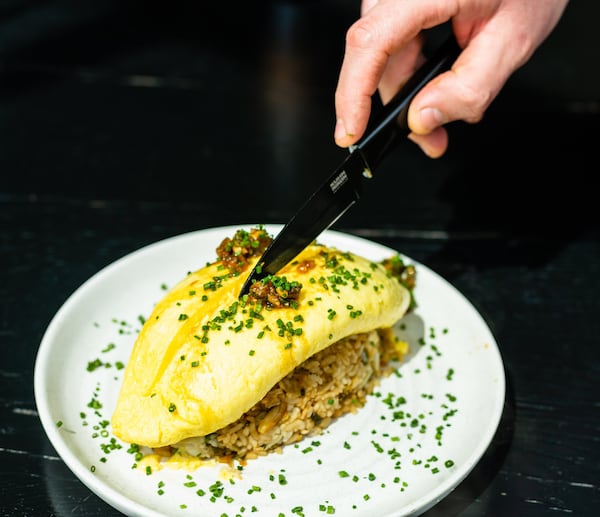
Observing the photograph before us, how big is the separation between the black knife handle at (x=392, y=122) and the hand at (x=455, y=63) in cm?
3

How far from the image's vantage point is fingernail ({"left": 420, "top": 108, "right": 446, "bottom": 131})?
8.50ft

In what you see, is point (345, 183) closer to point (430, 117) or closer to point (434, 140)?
point (430, 117)

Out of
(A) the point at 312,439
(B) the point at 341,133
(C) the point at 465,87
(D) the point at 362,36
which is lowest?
(A) the point at 312,439

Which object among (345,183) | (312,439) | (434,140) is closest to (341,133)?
(345,183)

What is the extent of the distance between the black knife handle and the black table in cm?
97

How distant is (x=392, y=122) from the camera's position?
2.64 m

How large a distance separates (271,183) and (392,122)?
153cm

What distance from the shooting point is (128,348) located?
9.09ft

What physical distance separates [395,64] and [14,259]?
6.27 ft

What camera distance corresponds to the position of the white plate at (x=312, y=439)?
7.14 ft

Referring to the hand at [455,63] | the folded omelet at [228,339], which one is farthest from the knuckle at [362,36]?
the folded omelet at [228,339]

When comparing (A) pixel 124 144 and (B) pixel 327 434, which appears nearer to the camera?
(B) pixel 327 434

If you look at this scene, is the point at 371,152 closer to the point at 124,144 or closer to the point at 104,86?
the point at 124,144

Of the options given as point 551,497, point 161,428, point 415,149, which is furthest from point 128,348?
point 415,149
